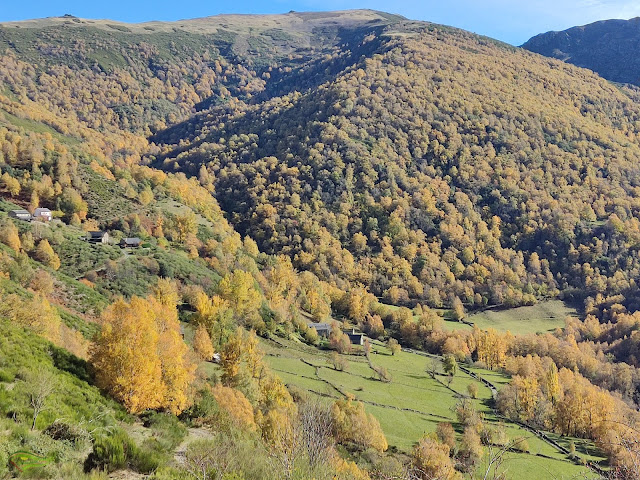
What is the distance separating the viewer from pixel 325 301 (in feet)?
347

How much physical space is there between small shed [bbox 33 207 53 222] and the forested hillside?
1411 millimetres

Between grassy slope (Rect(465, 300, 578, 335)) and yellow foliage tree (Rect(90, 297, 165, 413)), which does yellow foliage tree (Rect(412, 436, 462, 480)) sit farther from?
grassy slope (Rect(465, 300, 578, 335))

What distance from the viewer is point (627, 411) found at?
222ft

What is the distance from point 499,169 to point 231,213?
115 m

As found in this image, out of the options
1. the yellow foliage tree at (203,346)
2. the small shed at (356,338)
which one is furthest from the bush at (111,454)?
the small shed at (356,338)

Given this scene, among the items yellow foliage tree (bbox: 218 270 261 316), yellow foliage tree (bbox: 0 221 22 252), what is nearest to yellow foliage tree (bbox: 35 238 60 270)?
yellow foliage tree (bbox: 0 221 22 252)

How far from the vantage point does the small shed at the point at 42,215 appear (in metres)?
76.0

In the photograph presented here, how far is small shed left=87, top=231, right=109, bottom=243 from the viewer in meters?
76.6

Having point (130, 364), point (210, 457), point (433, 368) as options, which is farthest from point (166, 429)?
point (433, 368)

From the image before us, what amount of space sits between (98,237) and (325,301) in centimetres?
5421

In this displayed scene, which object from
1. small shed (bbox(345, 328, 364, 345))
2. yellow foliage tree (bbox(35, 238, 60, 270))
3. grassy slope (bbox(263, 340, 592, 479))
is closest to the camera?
grassy slope (bbox(263, 340, 592, 479))

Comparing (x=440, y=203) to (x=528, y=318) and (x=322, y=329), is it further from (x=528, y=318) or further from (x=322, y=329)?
(x=322, y=329)

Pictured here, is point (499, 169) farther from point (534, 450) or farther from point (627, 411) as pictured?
point (534, 450)

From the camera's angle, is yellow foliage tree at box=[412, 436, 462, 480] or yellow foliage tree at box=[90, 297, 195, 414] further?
yellow foliage tree at box=[412, 436, 462, 480]
